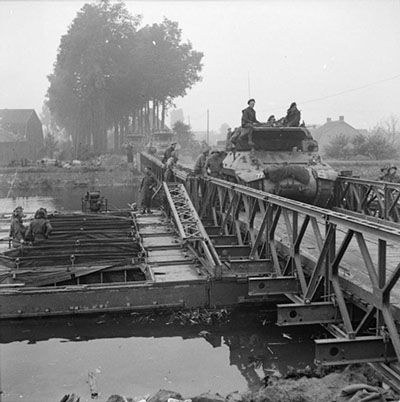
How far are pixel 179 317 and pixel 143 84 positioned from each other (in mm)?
48558

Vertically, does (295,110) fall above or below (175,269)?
above

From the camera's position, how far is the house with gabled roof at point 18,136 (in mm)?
53000

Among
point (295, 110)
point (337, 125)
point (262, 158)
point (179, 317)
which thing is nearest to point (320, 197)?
point (262, 158)

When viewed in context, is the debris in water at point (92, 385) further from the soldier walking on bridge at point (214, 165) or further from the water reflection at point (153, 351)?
the soldier walking on bridge at point (214, 165)

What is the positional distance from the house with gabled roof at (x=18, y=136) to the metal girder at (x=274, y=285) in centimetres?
4443

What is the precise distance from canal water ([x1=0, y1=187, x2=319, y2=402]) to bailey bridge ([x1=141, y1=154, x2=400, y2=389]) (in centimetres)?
66

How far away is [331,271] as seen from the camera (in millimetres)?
6742

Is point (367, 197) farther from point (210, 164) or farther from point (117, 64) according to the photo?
point (117, 64)

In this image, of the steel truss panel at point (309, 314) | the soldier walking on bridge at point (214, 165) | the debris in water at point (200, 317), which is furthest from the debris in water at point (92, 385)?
the soldier walking on bridge at point (214, 165)

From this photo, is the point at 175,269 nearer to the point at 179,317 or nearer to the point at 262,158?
the point at 179,317

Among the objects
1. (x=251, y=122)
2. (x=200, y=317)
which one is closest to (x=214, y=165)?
(x=251, y=122)

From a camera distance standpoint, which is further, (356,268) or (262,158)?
(262,158)

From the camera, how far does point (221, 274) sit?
9.22m

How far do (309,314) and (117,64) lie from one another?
49094mm
